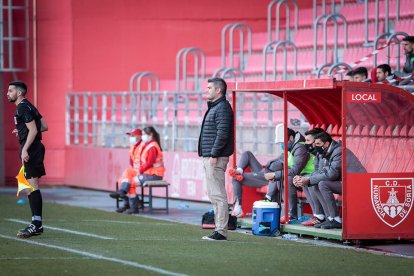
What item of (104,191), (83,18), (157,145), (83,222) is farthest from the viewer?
(83,18)

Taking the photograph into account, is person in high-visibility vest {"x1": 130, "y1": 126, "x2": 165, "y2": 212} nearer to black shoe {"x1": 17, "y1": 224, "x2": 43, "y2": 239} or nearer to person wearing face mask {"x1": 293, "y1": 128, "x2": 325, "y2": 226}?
person wearing face mask {"x1": 293, "y1": 128, "x2": 325, "y2": 226}

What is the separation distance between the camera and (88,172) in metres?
26.9

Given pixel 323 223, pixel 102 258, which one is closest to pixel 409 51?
pixel 323 223

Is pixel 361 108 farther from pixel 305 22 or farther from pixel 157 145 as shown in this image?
pixel 305 22

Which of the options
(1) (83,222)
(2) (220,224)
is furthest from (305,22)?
(2) (220,224)

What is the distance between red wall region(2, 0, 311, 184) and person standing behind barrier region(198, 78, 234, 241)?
1314 centimetres

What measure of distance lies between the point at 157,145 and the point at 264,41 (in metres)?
7.15

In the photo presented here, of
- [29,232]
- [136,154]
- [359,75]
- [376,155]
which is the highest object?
[359,75]

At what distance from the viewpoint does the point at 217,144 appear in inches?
587

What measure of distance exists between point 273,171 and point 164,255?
462 centimetres

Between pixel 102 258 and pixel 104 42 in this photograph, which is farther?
pixel 104 42

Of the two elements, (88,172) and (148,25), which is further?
(148,25)

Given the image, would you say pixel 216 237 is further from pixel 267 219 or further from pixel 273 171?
pixel 273 171

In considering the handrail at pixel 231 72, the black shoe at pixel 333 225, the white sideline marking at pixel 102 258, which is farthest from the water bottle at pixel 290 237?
the handrail at pixel 231 72
